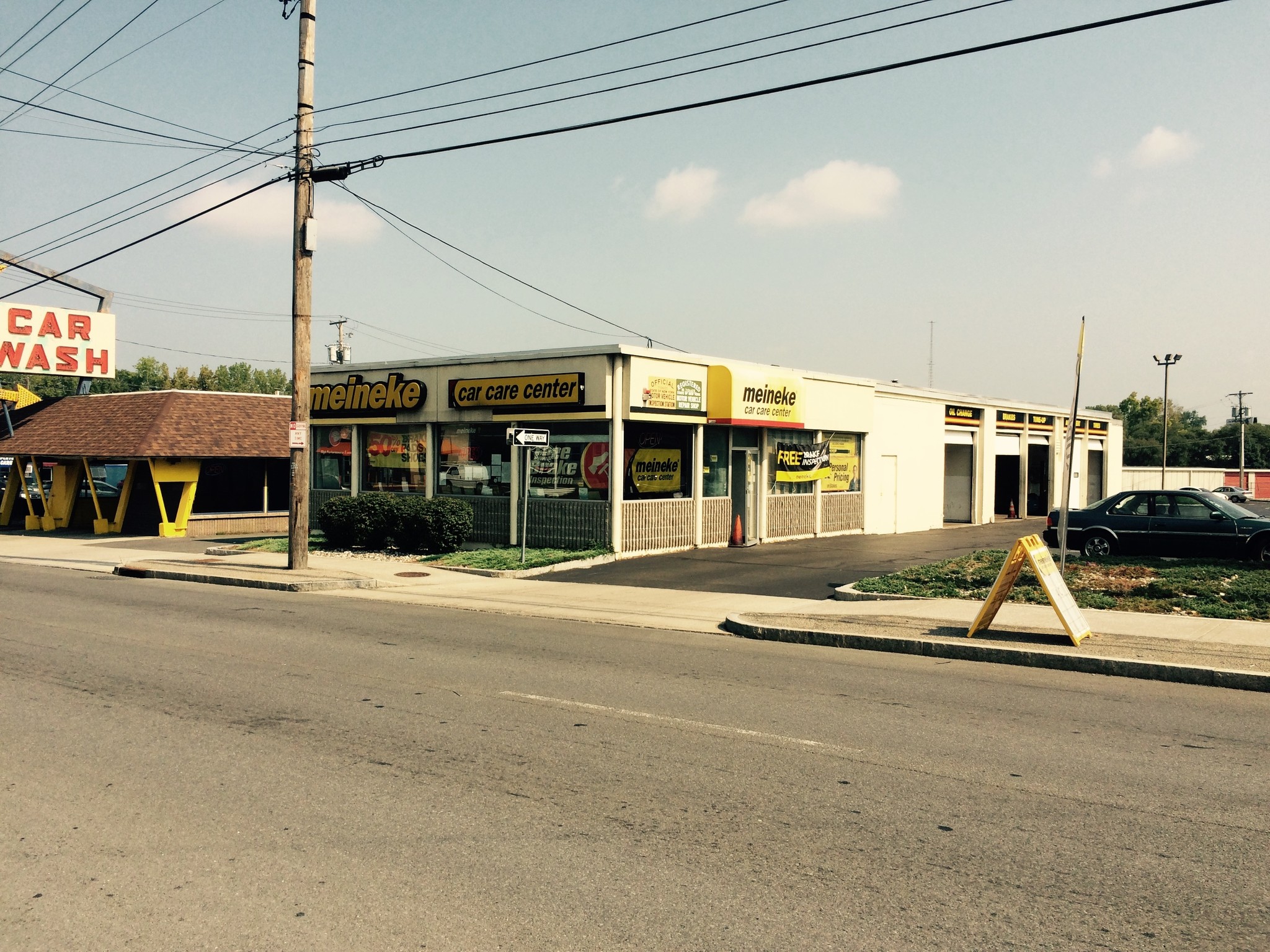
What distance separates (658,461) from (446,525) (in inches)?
197

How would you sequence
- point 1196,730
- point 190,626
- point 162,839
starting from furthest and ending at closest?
point 190,626
point 1196,730
point 162,839

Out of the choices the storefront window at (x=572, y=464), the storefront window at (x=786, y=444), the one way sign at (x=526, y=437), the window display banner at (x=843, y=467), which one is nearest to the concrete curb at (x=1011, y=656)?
the one way sign at (x=526, y=437)

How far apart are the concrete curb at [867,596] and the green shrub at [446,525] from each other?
9.32 m

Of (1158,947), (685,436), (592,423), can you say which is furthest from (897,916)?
(685,436)

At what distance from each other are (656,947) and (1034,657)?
797 cm

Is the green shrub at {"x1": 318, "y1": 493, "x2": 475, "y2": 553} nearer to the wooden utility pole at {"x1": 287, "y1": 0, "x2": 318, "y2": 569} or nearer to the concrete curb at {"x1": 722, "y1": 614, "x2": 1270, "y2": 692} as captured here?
the wooden utility pole at {"x1": 287, "y1": 0, "x2": 318, "y2": 569}

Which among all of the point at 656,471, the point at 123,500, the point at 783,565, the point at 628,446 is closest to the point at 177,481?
the point at 123,500

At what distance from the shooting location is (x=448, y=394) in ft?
79.7

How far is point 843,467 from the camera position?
29.0 m

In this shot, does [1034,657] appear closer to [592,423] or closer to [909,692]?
[909,692]

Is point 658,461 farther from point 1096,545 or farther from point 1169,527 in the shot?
point 1169,527

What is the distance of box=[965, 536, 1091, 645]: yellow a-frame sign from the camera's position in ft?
36.9

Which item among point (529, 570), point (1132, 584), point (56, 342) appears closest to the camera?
point (1132, 584)

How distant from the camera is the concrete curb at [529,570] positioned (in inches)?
779
